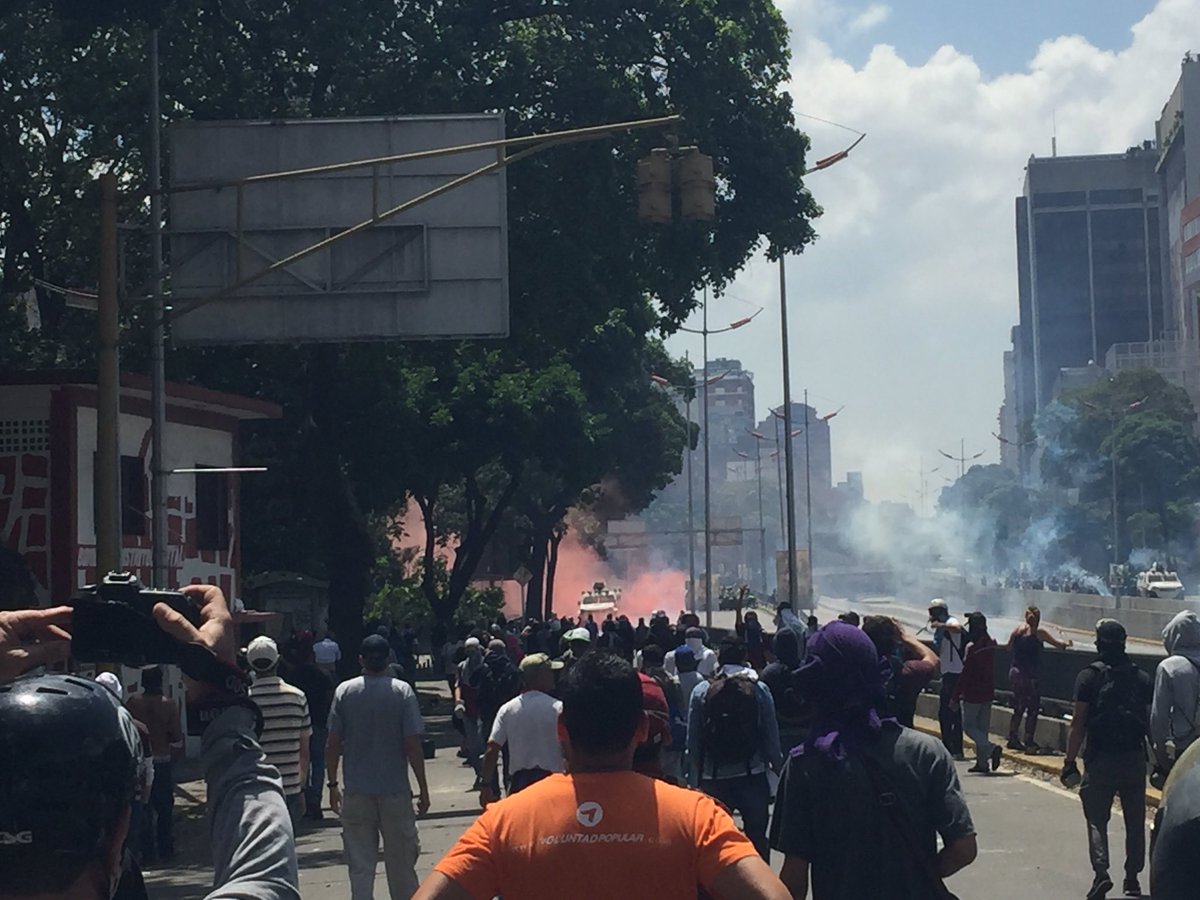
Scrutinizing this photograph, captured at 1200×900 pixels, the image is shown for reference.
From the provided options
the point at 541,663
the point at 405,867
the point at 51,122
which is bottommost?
the point at 405,867

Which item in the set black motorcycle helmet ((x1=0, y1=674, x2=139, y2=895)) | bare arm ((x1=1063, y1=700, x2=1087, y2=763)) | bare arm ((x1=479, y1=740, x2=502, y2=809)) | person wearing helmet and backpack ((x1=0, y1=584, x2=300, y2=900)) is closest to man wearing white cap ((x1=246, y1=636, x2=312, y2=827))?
bare arm ((x1=479, y1=740, x2=502, y2=809))

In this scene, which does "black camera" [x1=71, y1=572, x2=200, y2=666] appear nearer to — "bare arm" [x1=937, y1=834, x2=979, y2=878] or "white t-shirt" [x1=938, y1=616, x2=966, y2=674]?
"bare arm" [x1=937, y1=834, x2=979, y2=878]

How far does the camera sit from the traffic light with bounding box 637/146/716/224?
15586 mm

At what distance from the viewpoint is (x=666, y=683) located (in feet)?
48.5

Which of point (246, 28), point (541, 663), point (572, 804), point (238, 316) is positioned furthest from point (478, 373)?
point (572, 804)

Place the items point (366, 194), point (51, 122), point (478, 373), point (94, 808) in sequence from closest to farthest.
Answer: point (94, 808)
point (366, 194)
point (51, 122)
point (478, 373)

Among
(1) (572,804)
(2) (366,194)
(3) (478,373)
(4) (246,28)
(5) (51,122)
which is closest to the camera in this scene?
(1) (572,804)

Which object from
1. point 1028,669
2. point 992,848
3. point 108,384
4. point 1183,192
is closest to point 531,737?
point 992,848

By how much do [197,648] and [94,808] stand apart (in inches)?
24.4

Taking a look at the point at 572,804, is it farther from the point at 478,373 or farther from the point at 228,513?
the point at 478,373

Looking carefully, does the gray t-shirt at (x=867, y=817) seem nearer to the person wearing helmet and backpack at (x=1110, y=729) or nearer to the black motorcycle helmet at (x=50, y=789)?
the black motorcycle helmet at (x=50, y=789)

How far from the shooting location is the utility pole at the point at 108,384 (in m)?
15.6

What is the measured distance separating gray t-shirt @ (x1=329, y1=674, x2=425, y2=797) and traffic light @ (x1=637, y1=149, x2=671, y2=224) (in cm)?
573

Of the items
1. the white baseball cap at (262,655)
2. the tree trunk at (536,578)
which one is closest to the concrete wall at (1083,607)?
the tree trunk at (536,578)
